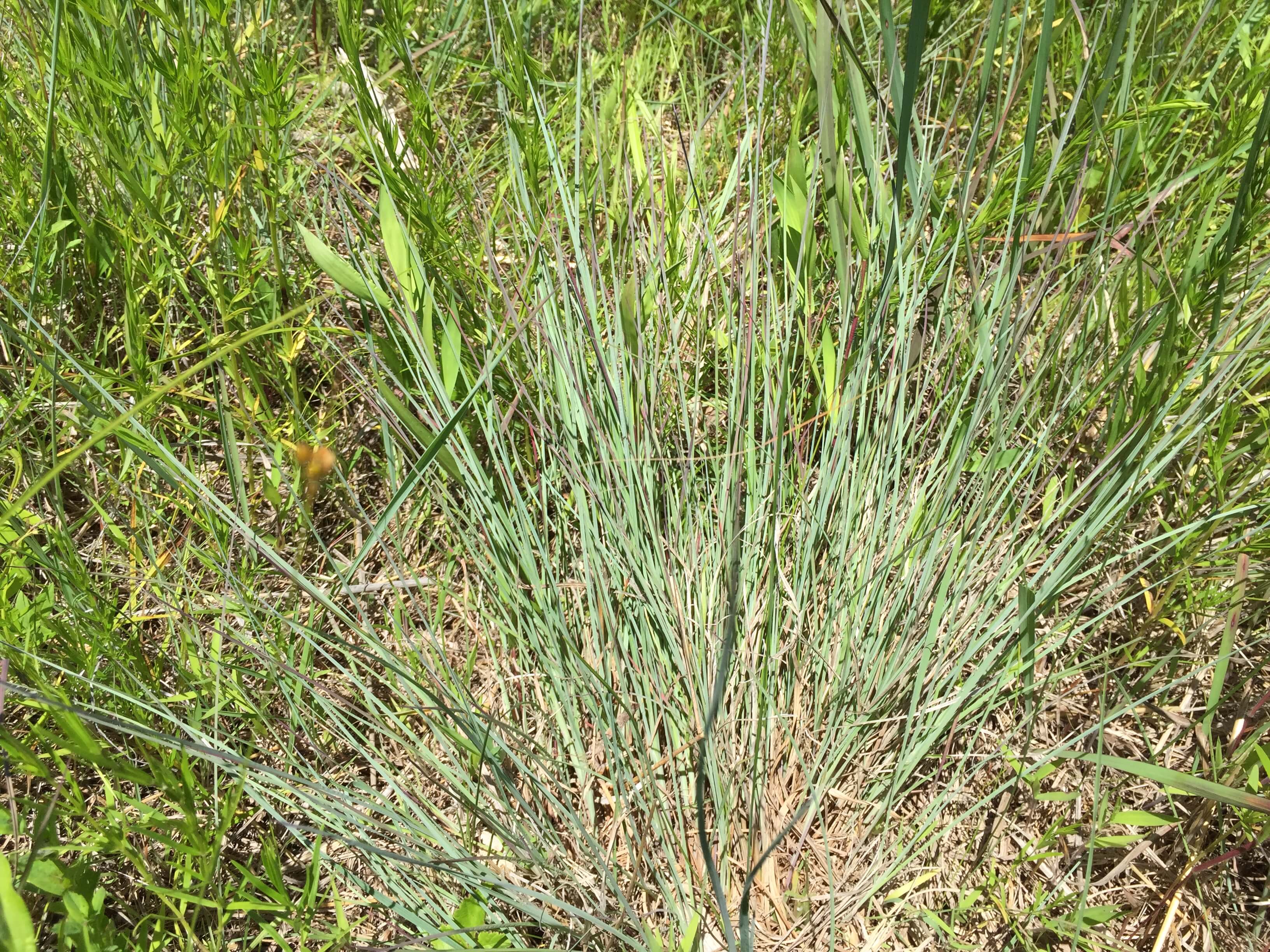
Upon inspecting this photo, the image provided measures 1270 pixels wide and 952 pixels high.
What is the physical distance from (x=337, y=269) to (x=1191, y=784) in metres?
1.12

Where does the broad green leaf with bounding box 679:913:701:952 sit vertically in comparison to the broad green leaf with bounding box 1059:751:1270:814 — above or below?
below

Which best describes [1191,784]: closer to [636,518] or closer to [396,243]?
[636,518]

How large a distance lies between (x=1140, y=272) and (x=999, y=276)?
0.17 m

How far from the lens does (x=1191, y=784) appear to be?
914mm

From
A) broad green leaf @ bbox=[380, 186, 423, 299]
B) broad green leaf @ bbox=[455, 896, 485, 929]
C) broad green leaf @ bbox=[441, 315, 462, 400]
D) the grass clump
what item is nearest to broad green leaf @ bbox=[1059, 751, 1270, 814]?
the grass clump

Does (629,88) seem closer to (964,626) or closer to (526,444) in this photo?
(526,444)

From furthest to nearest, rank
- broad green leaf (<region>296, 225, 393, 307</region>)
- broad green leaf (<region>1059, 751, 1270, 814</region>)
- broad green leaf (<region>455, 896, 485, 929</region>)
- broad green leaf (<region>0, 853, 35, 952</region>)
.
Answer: broad green leaf (<region>296, 225, 393, 307</region>), broad green leaf (<region>455, 896, 485, 929</region>), broad green leaf (<region>1059, 751, 1270, 814</region>), broad green leaf (<region>0, 853, 35, 952</region>)

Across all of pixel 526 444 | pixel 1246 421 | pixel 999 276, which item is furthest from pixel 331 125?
pixel 1246 421

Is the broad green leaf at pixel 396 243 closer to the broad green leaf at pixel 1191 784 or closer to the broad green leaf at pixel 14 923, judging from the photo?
the broad green leaf at pixel 14 923

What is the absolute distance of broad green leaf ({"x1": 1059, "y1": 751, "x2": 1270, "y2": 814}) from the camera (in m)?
0.89

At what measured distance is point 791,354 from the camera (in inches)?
49.3

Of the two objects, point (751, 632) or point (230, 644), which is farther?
point (230, 644)

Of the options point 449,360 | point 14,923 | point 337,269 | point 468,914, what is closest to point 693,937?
point 468,914

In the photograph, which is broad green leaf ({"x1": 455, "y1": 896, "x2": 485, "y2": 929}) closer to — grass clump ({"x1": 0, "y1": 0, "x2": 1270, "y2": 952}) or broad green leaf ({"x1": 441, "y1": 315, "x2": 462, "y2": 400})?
grass clump ({"x1": 0, "y1": 0, "x2": 1270, "y2": 952})
